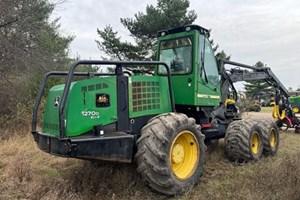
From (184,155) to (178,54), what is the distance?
2239mm

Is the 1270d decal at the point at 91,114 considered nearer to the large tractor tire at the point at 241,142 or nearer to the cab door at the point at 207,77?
the cab door at the point at 207,77

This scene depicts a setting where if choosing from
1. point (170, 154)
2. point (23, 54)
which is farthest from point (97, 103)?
point (23, 54)

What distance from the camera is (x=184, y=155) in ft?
18.1

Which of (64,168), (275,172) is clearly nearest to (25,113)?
(64,168)

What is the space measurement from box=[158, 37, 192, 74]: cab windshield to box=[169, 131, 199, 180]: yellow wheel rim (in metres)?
1.55

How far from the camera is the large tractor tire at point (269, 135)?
300 inches

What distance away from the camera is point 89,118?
4.79 meters

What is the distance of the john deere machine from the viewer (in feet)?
15.3

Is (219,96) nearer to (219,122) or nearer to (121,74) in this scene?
(219,122)

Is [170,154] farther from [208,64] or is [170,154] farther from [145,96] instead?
[208,64]

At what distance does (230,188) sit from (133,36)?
20.3 metres

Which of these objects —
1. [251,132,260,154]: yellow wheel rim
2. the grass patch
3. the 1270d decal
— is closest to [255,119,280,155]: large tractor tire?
[251,132,260,154]: yellow wheel rim

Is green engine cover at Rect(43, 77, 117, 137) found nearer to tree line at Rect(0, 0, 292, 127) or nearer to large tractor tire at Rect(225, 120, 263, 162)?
large tractor tire at Rect(225, 120, 263, 162)

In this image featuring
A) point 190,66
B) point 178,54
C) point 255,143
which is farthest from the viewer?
point 255,143
